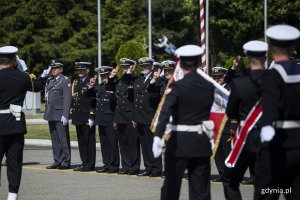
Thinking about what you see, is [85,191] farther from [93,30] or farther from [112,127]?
[93,30]

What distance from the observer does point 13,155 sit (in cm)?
1060

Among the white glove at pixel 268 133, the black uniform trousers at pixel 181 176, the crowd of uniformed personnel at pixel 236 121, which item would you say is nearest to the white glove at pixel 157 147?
the crowd of uniformed personnel at pixel 236 121

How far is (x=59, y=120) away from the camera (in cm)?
1586

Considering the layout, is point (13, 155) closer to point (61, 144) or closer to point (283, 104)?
point (283, 104)

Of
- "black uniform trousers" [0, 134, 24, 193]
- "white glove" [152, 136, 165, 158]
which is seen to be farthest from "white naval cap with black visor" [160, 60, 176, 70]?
"white glove" [152, 136, 165, 158]

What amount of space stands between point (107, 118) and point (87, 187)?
2.54 m

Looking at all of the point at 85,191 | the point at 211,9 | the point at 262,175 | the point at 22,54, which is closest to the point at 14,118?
the point at 85,191

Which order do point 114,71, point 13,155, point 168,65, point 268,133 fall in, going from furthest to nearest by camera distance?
1. point 114,71
2. point 168,65
3. point 13,155
4. point 268,133

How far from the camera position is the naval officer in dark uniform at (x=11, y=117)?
10602 millimetres

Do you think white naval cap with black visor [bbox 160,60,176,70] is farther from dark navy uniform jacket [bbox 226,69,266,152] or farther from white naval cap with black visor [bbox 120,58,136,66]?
dark navy uniform jacket [bbox 226,69,266,152]

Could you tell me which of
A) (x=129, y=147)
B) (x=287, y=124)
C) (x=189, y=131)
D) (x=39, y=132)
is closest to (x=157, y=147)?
(x=189, y=131)

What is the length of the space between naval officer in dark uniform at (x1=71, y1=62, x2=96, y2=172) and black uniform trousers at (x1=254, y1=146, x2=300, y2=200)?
7.33m

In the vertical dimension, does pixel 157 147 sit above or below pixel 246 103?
below

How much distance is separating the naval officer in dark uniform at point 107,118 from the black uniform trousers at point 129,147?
180 mm
